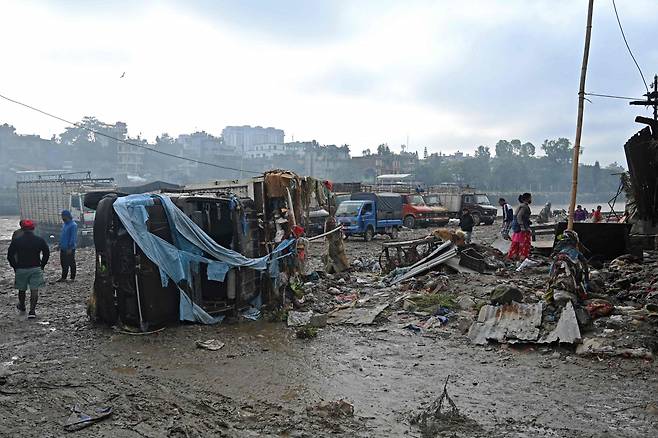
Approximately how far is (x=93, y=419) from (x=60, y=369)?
1.64 metres

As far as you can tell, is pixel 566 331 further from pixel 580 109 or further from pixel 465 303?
pixel 580 109

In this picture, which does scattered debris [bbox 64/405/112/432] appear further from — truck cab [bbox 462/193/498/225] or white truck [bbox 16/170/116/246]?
truck cab [bbox 462/193/498/225]

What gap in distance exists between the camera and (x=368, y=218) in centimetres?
2067

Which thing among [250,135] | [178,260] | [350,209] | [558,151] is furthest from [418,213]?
[250,135]

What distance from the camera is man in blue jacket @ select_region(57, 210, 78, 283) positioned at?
11039 millimetres

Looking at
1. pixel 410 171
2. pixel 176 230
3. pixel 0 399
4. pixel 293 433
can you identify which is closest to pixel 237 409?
pixel 293 433

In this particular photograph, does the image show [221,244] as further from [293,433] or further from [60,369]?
[293,433]

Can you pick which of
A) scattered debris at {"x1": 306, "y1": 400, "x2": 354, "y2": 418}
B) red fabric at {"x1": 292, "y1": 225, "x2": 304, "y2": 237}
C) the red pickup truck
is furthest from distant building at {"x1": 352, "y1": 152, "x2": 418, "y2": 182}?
scattered debris at {"x1": 306, "y1": 400, "x2": 354, "y2": 418}

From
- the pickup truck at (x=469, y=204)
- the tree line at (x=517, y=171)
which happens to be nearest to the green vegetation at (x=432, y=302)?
the pickup truck at (x=469, y=204)

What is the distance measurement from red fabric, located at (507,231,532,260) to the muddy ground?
211 inches

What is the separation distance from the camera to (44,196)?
22.5 meters

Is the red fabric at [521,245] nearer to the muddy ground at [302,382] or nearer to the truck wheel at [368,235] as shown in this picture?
the muddy ground at [302,382]

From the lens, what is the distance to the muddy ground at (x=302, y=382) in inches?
164

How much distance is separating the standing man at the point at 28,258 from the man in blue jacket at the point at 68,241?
335cm
